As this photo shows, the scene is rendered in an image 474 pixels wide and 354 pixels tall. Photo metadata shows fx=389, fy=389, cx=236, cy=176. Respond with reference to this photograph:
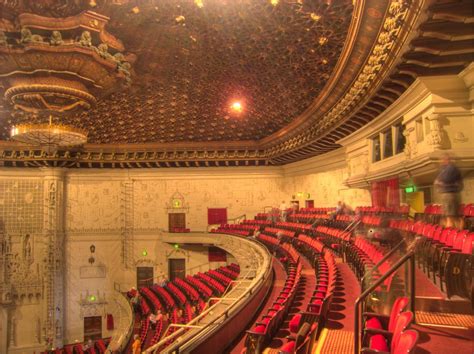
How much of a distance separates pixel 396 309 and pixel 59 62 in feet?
28.0

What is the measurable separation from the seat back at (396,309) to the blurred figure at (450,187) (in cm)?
171

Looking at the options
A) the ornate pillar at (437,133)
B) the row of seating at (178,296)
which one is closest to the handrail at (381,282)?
the ornate pillar at (437,133)

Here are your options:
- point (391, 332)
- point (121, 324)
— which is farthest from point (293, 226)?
point (391, 332)

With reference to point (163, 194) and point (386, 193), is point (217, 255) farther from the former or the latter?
point (386, 193)

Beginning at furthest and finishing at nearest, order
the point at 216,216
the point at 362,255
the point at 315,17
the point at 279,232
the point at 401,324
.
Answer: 1. the point at 216,216
2. the point at 279,232
3. the point at 315,17
4. the point at 362,255
5. the point at 401,324

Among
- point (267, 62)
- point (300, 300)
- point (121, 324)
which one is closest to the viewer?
point (300, 300)

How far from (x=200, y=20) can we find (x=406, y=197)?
5.79 metres

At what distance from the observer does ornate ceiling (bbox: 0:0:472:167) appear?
17.7ft

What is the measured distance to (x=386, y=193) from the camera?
864 cm

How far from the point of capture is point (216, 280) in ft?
37.1

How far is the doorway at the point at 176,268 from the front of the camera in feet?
56.0

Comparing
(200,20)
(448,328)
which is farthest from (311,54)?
(448,328)

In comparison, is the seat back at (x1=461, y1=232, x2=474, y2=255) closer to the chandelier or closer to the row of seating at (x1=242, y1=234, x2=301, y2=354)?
the row of seating at (x1=242, y1=234, x2=301, y2=354)

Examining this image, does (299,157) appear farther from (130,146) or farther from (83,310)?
(83,310)
